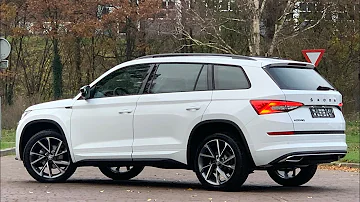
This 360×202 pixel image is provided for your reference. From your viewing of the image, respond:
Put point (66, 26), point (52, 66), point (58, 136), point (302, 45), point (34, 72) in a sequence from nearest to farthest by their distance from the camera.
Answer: point (58, 136) → point (302, 45) → point (66, 26) → point (52, 66) → point (34, 72)

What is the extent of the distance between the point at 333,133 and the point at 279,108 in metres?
0.98

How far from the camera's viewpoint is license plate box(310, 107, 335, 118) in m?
9.76

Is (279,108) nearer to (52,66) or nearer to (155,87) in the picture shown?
(155,87)

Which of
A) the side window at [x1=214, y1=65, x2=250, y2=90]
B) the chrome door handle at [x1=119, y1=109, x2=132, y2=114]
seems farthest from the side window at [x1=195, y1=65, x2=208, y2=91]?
the chrome door handle at [x1=119, y1=109, x2=132, y2=114]

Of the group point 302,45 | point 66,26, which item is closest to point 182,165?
point 302,45

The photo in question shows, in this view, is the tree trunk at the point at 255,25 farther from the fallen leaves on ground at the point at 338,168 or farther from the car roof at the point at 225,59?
the car roof at the point at 225,59

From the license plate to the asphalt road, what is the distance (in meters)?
1.06

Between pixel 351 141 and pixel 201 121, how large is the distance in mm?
15776

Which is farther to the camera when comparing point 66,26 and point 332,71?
point 66,26

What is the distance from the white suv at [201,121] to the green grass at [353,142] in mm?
6355

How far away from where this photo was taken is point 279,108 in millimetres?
9484

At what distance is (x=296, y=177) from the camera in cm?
1126

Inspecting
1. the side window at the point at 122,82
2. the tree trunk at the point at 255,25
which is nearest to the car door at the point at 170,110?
the side window at the point at 122,82

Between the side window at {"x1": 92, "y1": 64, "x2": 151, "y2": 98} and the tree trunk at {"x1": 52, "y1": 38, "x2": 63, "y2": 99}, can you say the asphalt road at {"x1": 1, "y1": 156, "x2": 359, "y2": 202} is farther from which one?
the tree trunk at {"x1": 52, "y1": 38, "x2": 63, "y2": 99}
